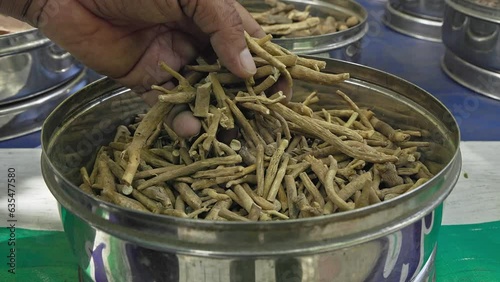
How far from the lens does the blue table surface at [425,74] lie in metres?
1.33

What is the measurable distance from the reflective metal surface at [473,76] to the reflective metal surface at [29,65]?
1.00 m

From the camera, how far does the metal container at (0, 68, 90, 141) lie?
4.28 feet

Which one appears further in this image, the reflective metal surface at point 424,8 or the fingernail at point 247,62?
the reflective metal surface at point 424,8

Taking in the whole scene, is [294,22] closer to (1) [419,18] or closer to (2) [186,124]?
(1) [419,18]

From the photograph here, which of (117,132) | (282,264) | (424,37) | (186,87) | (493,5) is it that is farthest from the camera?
(424,37)

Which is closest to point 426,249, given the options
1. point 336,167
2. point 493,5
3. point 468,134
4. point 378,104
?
point 336,167

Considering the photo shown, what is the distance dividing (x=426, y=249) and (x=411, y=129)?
0.79ft

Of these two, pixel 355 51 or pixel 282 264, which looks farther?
pixel 355 51

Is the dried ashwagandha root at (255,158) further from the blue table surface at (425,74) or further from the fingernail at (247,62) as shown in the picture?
the blue table surface at (425,74)

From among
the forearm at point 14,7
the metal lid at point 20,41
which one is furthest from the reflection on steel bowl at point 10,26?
the forearm at point 14,7

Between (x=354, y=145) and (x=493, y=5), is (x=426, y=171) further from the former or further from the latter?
(x=493, y=5)

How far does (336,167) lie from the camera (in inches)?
29.5

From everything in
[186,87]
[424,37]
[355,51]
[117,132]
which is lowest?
[424,37]

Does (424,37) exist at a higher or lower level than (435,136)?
lower
